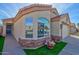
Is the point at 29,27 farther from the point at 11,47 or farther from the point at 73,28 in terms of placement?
the point at 73,28

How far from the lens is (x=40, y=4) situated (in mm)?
2402

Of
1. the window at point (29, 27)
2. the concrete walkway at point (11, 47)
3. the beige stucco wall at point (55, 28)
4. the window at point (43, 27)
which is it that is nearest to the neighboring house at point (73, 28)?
the beige stucco wall at point (55, 28)

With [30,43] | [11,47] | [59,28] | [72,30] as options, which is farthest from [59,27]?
[11,47]

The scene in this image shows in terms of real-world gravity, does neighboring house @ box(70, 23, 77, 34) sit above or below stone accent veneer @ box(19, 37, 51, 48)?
above

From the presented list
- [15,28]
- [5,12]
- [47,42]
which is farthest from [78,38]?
[5,12]

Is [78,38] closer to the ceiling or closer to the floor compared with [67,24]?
closer to the floor

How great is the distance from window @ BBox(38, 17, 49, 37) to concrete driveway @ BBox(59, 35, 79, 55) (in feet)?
0.81

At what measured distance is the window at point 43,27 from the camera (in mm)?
2426

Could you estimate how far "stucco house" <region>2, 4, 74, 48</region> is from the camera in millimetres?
2412

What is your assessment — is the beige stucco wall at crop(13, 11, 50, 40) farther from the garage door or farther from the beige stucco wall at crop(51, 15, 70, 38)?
the garage door

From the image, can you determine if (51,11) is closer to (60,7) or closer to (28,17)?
(60,7)

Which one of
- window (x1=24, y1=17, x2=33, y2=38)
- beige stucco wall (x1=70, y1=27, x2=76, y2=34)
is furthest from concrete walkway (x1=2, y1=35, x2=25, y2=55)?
beige stucco wall (x1=70, y1=27, x2=76, y2=34)
